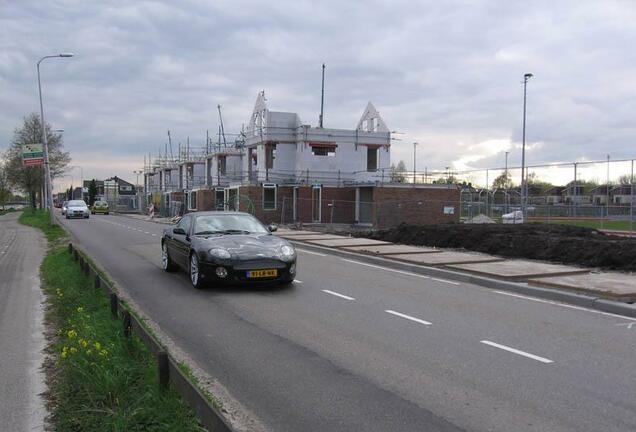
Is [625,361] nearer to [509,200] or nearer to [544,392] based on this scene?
[544,392]

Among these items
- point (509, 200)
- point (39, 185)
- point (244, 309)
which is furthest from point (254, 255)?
point (39, 185)

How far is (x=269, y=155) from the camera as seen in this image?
44.2 metres

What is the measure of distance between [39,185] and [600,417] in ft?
200

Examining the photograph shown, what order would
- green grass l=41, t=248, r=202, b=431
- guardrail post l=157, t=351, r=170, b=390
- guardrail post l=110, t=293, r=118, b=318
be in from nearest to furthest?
green grass l=41, t=248, r=202, b=431
guardrail post l=157, t=351, r=170, b=390
guardrail post l=110, t=293, r=118, b=318

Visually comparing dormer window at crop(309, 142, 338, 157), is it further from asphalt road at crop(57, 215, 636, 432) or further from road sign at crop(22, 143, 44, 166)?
asphalt road at crop(57, 215, 636, 432)

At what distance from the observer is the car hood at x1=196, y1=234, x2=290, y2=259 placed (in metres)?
9.92

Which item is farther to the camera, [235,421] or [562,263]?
[562,263]

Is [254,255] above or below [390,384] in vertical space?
above

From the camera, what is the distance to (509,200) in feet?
98.9

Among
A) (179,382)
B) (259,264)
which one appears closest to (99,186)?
(259,264)

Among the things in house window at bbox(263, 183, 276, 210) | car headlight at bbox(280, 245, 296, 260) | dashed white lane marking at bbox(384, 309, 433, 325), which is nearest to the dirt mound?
dashed white lane marking at bbox(384, 309, 433, 325)

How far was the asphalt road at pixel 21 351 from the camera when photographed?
4427 millimetres

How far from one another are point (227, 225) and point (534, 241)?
858 cm

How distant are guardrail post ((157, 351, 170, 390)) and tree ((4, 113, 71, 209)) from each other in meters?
54.6
